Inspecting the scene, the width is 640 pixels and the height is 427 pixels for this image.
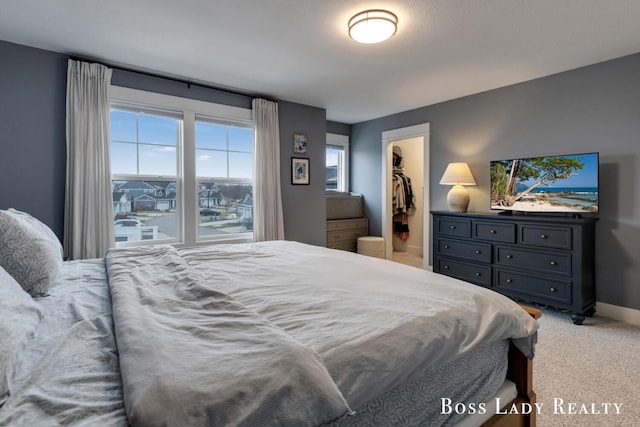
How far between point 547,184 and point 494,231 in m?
0.68

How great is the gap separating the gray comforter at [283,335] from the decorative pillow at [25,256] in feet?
0.81

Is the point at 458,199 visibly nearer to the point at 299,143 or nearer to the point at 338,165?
the point at 299,143

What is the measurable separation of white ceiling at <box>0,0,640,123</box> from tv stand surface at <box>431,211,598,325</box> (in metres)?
1.50

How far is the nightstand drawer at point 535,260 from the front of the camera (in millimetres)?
2932

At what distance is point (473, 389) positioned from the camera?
3.88ft

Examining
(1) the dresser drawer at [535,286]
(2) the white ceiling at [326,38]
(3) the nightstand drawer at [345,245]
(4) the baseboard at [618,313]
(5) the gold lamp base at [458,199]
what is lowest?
(4) the baseboard at [618,313]

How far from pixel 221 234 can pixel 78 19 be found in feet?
7.73

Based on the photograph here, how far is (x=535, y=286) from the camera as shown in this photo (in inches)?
123

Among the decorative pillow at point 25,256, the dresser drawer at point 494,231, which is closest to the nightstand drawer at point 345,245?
the dresser drawer at point 494,231

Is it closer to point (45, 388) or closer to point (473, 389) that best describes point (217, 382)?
point (45, 388)

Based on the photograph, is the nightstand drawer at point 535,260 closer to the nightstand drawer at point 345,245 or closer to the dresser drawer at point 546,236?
the dresser drawer at point 546,236

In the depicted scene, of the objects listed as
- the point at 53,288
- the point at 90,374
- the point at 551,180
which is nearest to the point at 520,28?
the point at 551,180

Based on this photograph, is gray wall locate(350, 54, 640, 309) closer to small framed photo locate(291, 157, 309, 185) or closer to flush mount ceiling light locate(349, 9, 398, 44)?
small framed photo locate(291, 157, 309, 185)

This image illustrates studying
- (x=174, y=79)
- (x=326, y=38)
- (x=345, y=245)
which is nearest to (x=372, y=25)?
(x=326, y=38)
